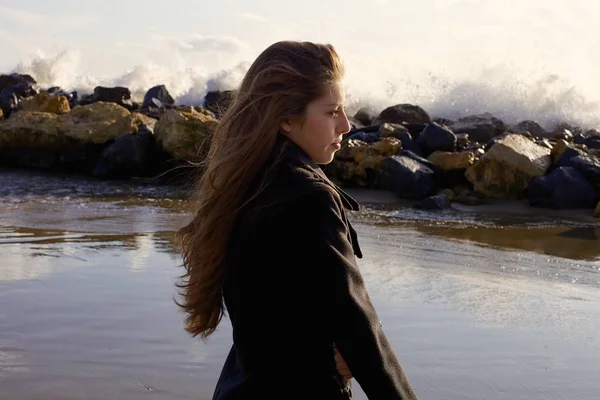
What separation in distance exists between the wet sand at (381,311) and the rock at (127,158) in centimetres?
688

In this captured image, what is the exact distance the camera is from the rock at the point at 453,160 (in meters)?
14.9

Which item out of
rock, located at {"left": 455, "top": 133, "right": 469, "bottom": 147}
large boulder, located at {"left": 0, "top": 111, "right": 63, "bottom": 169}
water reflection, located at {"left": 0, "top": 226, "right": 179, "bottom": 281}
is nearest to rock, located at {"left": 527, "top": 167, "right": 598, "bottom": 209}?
rock, located at {"left": 455, "top": 133, "right": 469, "bottom": 147}

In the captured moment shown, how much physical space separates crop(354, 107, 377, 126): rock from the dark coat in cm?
2335

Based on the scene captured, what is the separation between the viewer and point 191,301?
2465 millimetres

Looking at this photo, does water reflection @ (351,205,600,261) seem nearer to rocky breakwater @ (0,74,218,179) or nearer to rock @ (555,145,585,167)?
rock @ (555,145,585,167)

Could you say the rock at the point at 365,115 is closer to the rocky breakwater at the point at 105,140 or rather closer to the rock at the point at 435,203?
the rocky breakwater at the point at 105,140

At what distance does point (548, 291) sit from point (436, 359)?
2.55 metres

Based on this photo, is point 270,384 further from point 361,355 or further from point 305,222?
point 305,222

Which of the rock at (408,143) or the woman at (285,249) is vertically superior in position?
the woman at (285,249)

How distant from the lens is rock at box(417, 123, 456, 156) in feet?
53.7

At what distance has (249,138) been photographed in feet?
7.63

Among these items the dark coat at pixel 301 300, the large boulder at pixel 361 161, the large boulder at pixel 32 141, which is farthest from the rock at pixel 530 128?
the dark coat at pixel 301 300

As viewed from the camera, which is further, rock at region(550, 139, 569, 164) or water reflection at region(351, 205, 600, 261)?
rock at region(550, 139, 569, 164)

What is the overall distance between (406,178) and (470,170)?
99 cm
